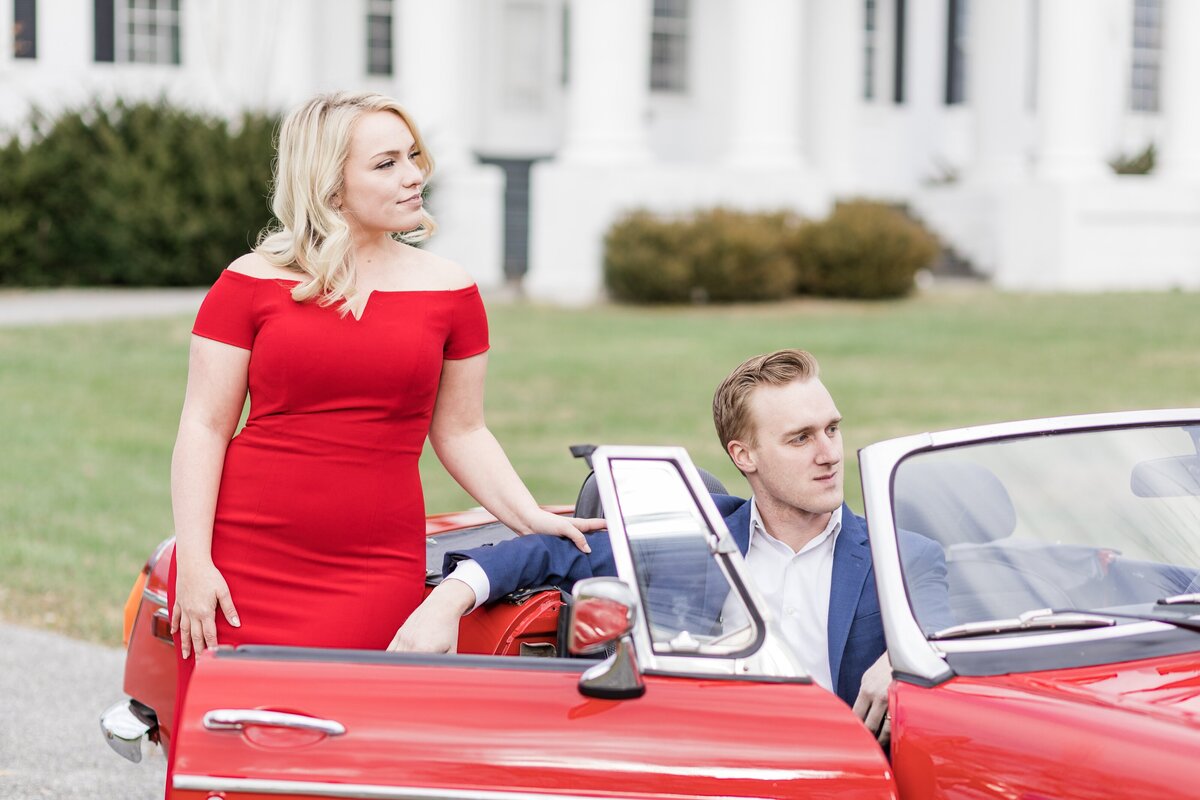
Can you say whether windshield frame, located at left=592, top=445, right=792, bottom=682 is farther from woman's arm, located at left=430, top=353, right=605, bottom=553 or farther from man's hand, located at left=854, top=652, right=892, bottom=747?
woman's arm, located at left=430, top=353, right=605, bottom=553

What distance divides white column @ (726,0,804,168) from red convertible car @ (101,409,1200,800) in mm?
17654

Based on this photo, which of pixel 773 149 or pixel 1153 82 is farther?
pixel 1153 82

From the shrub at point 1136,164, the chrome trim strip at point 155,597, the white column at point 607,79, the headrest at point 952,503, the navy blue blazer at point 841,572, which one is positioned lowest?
the chrome trim strip at point 155,597

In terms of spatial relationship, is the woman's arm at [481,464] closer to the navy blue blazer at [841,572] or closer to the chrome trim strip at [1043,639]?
the navy blue blazer at [841,572]

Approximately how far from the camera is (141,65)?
840 inches

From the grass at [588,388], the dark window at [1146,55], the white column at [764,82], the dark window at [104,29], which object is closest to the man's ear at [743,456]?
the grass at [588,388]

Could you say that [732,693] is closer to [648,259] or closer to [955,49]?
[648,259]

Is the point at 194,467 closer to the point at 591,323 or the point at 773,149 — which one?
the point at 591,323

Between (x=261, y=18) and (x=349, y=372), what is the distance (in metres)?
18.8

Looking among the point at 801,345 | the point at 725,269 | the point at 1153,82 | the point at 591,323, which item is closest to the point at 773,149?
the point at 725,269

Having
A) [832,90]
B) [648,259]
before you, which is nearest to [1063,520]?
[648,259]

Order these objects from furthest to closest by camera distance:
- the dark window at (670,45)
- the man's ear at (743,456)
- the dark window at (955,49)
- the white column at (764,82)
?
the dark window at (955,49)
the dark window at (670,45)
the white column at (764,82)
the man's ear at (743,456)

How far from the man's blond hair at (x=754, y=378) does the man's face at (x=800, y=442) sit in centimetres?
1

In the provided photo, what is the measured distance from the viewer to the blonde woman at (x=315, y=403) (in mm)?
3008
